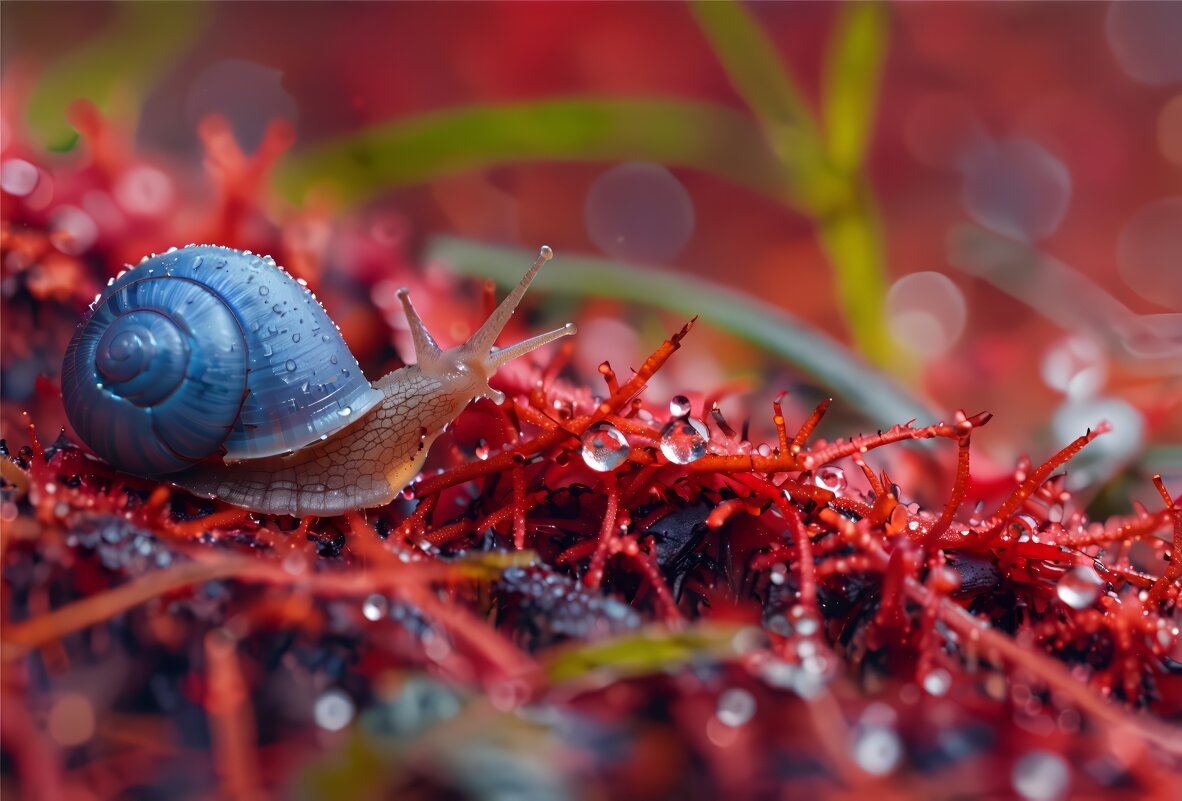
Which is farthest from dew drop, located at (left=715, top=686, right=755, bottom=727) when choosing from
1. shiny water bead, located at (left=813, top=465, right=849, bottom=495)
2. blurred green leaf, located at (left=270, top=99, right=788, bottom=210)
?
blurred green leaf, located at (left=270, top=99, right=788, bottom=210)

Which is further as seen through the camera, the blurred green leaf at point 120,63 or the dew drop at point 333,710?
the blurred green leaf at point 120,63

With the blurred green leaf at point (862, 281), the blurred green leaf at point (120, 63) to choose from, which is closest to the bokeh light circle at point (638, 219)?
the blurred green leaf at point (862, 281)

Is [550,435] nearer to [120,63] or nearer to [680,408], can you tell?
[680,408]

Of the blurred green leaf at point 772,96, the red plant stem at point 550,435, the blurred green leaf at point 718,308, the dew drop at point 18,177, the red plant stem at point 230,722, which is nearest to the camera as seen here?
the red plant stem at point 230,722

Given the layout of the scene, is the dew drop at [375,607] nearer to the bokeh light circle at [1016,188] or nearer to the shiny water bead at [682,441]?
the shiny water bead at [682,441]

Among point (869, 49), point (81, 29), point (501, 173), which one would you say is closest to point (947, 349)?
point (869, 49)

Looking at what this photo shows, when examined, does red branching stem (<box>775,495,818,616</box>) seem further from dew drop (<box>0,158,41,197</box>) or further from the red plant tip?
dew drop (<box>0,158,41,197</box>)
